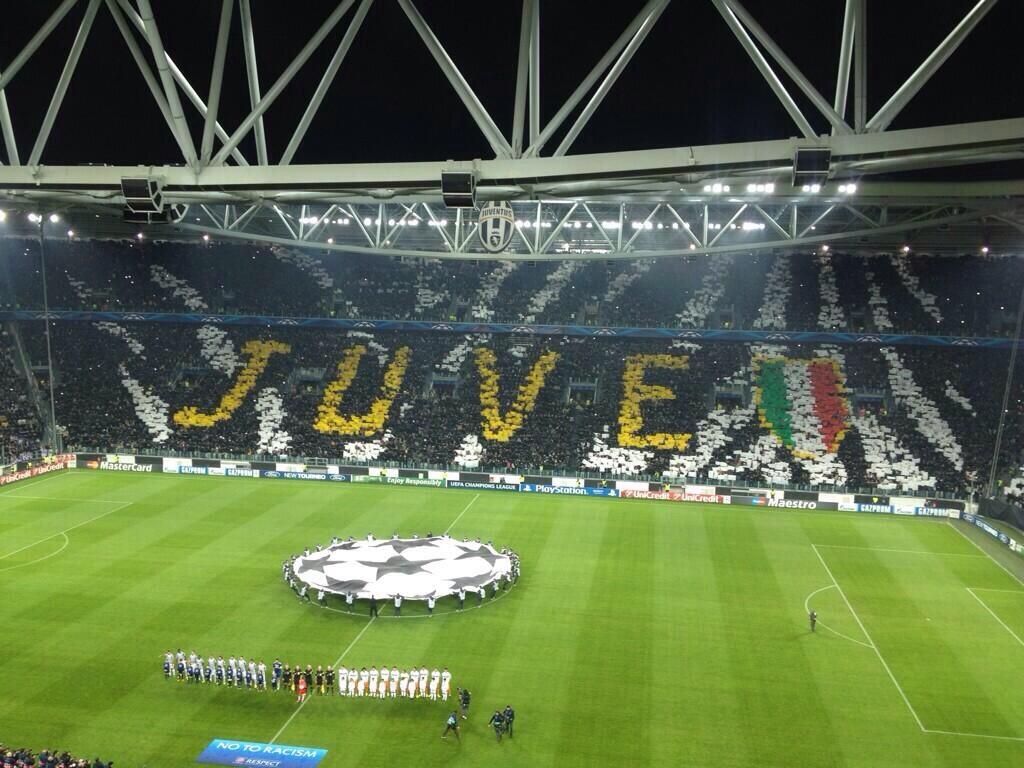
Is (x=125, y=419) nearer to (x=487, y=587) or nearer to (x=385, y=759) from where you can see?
(x=487, y=587)

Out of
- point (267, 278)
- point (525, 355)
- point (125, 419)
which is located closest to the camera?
point (125, 419)

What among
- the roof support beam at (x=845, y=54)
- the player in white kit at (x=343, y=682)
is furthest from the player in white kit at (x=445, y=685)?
the roof support beam at (x=845, y=54)

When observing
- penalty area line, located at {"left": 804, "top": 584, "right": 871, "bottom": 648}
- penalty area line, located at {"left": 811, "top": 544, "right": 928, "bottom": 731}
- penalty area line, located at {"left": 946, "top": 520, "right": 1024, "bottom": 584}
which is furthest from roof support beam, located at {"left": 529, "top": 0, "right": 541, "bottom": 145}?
penalty area line, located at {"left": 946, "top": 520, "right": 1024, "bottom": 584}

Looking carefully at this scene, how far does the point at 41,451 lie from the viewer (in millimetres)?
45062

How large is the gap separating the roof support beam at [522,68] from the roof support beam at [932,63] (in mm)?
5875

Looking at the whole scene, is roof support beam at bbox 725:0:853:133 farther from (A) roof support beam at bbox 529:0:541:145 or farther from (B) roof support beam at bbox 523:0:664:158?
(A) roof support beam at bbox 529:0:541:145

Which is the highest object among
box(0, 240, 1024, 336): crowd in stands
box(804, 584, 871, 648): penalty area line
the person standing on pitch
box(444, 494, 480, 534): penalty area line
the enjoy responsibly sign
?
box(0, 240, 1024, 336): crowd in stands

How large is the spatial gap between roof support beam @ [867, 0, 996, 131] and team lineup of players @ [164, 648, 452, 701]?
48.8 ft

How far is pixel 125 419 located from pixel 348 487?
1547cm

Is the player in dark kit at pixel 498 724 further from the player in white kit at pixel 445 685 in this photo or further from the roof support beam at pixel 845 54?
the roof support beam at pixel 845 54

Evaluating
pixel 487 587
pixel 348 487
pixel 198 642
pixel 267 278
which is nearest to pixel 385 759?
pixel 198 642

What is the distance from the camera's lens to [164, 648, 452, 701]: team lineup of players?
65.6 feet

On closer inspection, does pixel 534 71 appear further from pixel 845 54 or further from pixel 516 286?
pixel 516 286

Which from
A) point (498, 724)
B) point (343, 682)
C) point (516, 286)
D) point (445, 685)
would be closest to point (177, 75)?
point (343, 682)
